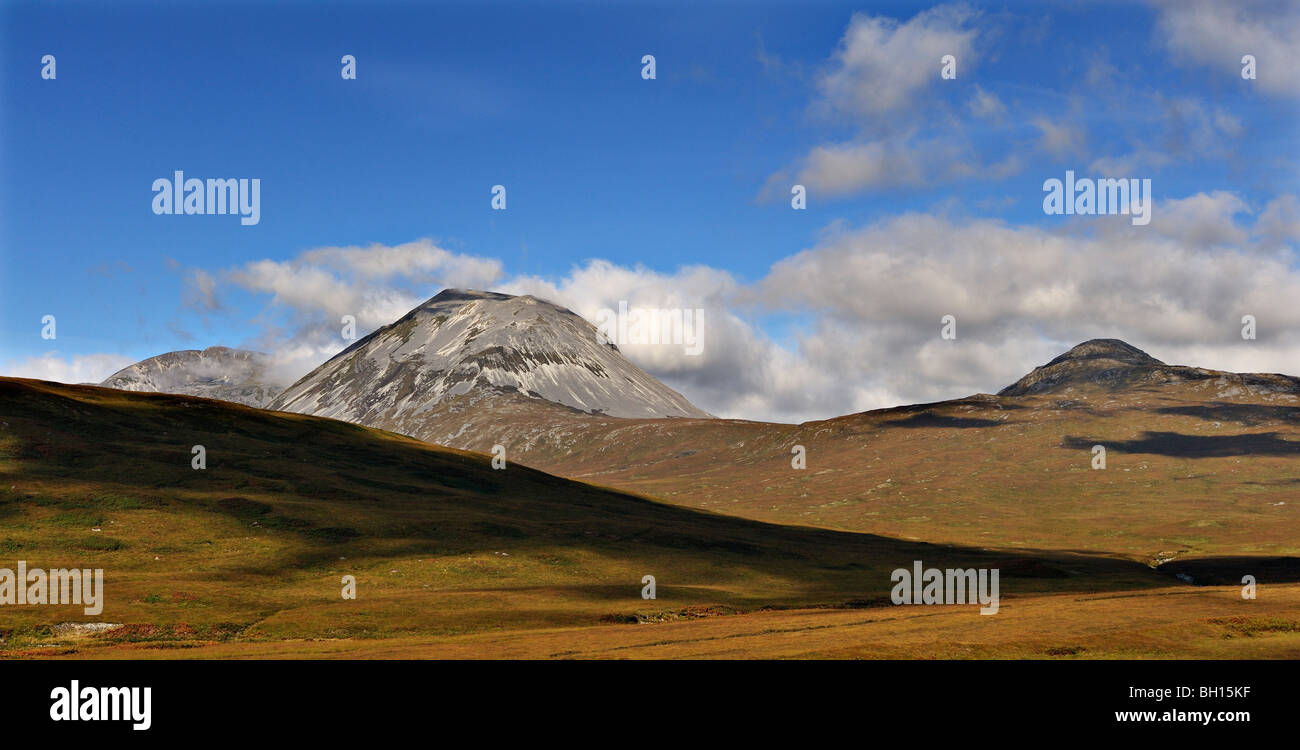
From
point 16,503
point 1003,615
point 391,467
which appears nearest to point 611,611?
point 1003,615

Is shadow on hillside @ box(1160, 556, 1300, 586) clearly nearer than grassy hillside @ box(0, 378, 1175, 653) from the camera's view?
No

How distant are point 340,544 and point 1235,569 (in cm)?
12583

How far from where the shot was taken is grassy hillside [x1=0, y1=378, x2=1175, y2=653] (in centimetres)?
8281

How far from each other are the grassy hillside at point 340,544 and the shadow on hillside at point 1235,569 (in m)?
6.31

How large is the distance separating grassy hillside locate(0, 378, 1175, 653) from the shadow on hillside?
20.7ft

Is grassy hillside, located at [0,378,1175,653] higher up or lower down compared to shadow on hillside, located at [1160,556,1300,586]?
higher up

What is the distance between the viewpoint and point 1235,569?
136 meters

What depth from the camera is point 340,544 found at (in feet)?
380

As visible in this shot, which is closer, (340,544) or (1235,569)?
(340,544)

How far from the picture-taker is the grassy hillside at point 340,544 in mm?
82812

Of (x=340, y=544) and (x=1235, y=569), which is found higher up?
(x=340, y=544)

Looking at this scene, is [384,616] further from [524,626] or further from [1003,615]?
[1003,615]

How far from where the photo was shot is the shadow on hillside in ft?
411
